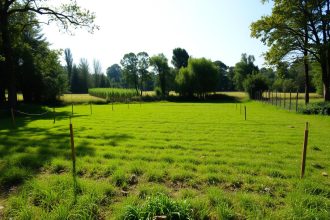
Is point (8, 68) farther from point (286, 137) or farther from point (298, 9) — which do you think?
point (298, 9)

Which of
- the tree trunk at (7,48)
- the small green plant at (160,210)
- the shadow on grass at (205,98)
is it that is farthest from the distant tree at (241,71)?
the small green plant at (160,210)

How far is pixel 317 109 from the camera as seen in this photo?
25.6 m

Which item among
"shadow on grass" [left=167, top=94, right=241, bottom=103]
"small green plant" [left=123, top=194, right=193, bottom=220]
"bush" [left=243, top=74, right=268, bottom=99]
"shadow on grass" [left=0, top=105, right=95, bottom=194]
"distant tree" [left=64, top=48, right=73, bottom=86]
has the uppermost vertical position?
"distant tree" [left=64, top=48, right=73, bottom=86]

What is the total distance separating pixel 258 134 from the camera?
526 inches

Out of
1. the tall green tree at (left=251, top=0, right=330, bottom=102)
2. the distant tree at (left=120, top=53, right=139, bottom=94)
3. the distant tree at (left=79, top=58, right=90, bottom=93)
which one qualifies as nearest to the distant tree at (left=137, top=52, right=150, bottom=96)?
the distant tree at (left=120, top=53, right=139, bottom=94)

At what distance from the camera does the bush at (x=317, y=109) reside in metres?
24.5

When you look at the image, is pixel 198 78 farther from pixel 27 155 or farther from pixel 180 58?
pixel 27 155

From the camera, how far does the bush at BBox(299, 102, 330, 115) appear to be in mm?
24494

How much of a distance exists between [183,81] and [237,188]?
67.2 m

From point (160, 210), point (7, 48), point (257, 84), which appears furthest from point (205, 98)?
point (160, 210)

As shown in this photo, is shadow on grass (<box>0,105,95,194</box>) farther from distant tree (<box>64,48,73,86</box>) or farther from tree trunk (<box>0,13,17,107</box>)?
distant tree (<box>64,48,73,86</box>)

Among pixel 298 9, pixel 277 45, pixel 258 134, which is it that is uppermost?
pixel 298 9

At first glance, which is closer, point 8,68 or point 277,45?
point 8,68

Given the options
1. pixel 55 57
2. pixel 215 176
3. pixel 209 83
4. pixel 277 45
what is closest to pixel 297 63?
pixel 277 45
